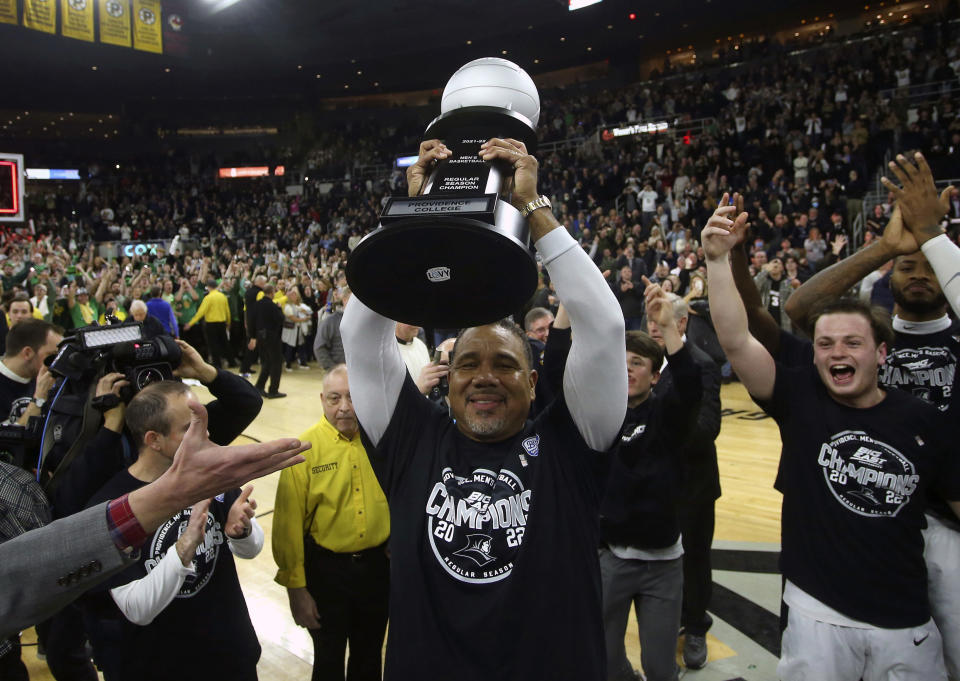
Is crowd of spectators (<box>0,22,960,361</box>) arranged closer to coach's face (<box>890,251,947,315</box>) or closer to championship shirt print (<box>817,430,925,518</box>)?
coach's face (<box>890,251,947,315</box>)

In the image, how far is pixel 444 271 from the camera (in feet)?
4.06

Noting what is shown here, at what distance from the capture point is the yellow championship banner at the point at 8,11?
1499 centimetres

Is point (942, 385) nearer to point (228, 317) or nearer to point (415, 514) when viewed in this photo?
point (415, 514)

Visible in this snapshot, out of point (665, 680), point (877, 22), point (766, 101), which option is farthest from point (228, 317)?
point (877, 22)

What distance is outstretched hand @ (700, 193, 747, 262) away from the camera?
1.99m

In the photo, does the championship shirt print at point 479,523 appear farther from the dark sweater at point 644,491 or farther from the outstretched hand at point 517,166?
the dark sweater at point 644,491

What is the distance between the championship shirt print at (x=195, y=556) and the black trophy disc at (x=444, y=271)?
1.05m

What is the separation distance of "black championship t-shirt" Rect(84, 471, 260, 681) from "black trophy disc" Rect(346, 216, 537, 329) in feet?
3.56

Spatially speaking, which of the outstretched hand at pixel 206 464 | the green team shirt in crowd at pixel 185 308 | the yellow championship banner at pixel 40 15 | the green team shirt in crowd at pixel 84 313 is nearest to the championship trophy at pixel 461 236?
the outstretched hand at pixel 206 464

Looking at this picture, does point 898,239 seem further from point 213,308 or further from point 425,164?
point 213,308

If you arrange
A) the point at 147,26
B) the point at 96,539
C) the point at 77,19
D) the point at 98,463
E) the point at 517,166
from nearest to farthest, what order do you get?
1. the point at 96,539
2. the point at 517,166
3. the point at 98,463
4. the point at 77,19
5. the point at 147,26

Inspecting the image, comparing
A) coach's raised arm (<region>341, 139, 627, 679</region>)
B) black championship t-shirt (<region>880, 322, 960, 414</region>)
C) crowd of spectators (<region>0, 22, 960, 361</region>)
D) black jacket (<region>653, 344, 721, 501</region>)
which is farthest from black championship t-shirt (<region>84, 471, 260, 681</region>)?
crowd of spectators (<region>0, 22, 960, 361</region>)

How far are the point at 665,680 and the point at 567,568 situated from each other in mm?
1195

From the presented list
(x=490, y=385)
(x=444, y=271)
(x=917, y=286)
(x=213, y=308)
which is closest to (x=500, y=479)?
(x=490, y=385)
